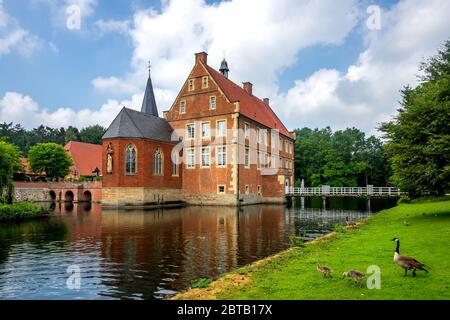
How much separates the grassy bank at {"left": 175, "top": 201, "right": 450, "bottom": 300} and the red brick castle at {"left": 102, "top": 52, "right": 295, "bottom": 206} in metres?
28.3

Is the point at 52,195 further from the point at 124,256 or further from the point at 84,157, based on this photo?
the point at 124,256

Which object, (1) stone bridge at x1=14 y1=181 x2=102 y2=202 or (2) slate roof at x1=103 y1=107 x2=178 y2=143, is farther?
(1) stone bridge at x1=14 y1=181 x2=102 y2=202

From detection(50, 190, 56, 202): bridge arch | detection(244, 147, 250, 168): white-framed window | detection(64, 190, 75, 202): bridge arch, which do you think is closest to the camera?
detection(244, 147, 250, 168): white-framed window

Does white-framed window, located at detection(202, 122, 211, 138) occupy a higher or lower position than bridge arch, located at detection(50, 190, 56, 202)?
higher

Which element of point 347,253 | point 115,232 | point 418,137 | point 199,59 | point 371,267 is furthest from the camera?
point 199,59

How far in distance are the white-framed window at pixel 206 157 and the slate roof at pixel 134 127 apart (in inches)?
178

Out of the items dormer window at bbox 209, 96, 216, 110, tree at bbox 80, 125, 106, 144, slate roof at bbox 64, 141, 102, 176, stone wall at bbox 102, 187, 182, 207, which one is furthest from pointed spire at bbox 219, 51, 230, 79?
tree at bbox 80, 125, 106, 144

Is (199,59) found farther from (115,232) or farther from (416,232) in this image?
(416,232)

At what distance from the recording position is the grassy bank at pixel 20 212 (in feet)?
82.6

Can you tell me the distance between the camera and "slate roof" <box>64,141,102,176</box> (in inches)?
2468

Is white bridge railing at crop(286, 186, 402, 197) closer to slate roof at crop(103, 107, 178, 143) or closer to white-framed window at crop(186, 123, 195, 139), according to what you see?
white-framed window at crop(186, 123, 195, 139)

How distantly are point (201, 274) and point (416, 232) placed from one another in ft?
30.7
